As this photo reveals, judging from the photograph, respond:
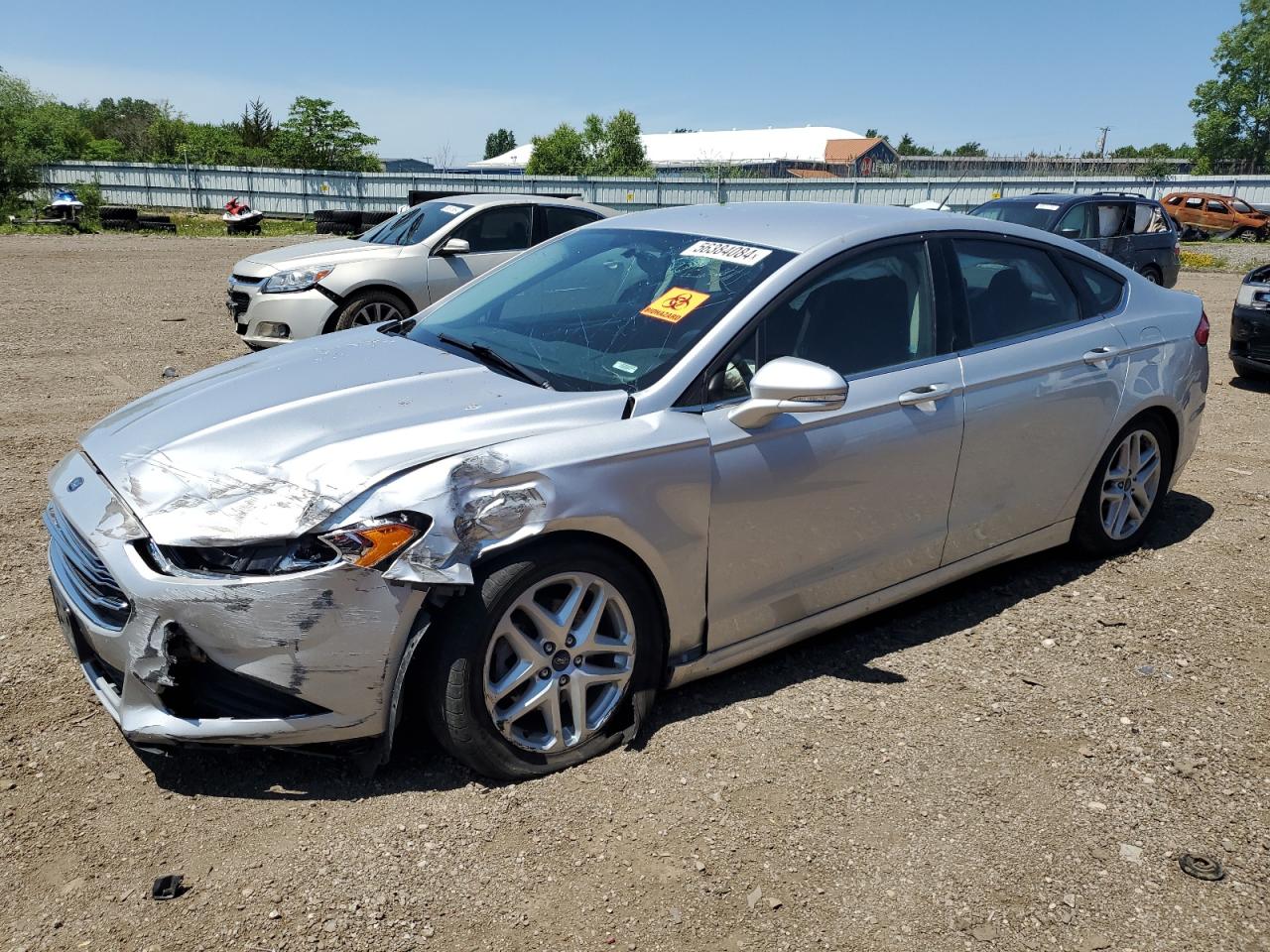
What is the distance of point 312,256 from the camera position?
9289mm

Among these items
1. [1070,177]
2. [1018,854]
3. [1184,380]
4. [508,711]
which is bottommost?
[1018,854]

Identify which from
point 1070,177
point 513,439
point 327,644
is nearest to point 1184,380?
point 513,439

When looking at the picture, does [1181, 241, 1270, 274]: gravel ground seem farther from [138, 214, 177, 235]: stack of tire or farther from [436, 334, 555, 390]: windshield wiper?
[138, 214, 177, 235]: stack of tire

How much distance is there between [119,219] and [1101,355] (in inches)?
1222

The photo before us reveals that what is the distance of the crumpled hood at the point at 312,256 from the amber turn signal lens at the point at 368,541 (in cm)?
713

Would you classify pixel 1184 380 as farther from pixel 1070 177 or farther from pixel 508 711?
pixel 1070 177

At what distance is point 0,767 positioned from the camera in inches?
119

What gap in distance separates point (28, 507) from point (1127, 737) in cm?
530

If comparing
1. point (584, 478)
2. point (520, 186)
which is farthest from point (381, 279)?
point (520, 186)

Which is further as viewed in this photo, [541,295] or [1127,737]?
[541,295]

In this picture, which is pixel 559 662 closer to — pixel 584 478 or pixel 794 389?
pixel 584 478

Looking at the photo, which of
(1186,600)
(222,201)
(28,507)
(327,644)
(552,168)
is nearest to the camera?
(327,644)

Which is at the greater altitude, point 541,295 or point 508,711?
point 541,295

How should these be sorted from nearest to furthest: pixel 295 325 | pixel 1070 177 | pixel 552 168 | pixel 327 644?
pixel 327 644 < pixel 295 325 < pixel 1070 177 < pixel 552 168
